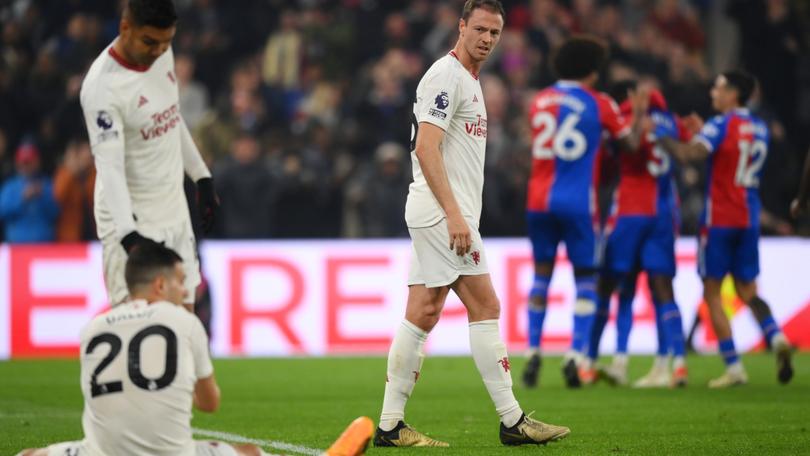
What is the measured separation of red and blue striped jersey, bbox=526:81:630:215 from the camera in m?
10.4

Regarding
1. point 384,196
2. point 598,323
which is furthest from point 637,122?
point 384,196

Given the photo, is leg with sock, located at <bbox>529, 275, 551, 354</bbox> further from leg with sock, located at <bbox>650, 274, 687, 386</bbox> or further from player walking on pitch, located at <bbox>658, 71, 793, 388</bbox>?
player walking on pitch, located at <bbox>658, 71, 793, 388</bbox>

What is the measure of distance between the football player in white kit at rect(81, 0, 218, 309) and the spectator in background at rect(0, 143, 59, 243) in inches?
379

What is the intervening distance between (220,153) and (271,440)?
9.85m

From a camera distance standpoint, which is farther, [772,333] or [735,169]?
[735,169]

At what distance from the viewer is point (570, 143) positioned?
10.5 meters

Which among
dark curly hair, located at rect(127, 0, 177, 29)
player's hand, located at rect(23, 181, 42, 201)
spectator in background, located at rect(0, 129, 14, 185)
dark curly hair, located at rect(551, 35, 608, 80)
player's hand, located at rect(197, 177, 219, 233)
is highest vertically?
dark curly hair, located at rect(127, 0, 177, 29)

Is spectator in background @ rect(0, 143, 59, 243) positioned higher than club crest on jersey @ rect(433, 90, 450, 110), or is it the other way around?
club crest on jersey @ rect(433, 90, 450, 110)

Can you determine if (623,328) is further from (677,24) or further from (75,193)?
(677,24)

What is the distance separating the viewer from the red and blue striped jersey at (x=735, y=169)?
10734 mm

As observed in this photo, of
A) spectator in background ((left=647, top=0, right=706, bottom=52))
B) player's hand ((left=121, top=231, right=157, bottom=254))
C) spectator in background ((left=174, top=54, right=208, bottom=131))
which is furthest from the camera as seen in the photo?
spectator in background ((left=647, top=0, right=706, bottom=52))

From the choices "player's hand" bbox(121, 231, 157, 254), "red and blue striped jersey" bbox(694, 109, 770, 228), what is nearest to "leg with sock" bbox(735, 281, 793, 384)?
"red and blue striped jersey" bbox(694, 109, 770, 228)

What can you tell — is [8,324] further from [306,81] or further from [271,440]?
[271,440]

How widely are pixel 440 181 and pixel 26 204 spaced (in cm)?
989
